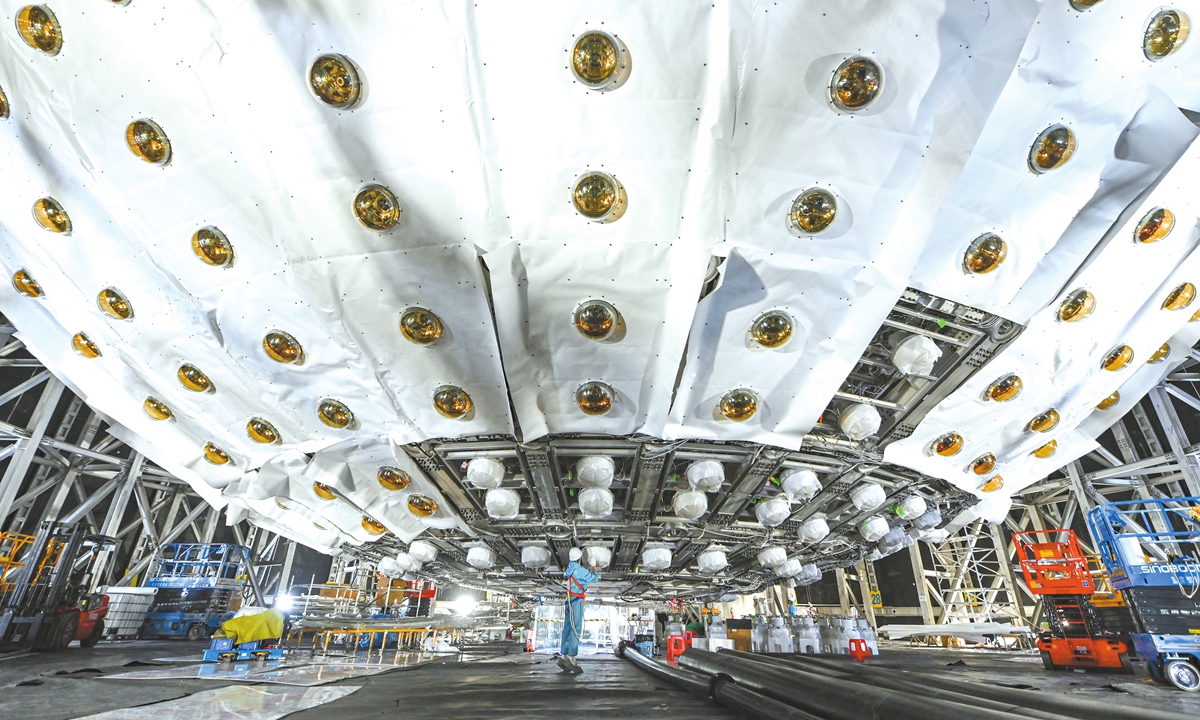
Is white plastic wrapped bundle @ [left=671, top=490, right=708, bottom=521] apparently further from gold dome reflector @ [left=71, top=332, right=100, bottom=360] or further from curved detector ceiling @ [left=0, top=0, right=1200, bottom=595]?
gold dome reflector @ [left=71, top=332, right=100, bottom=360]

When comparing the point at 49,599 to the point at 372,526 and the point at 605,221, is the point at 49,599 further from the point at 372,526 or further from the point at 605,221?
the point at 605,221

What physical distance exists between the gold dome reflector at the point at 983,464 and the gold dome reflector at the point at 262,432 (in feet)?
28.3

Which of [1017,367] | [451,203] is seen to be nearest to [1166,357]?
[1017,367]

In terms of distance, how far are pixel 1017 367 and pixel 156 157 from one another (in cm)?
782

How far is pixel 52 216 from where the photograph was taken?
4.44 meters

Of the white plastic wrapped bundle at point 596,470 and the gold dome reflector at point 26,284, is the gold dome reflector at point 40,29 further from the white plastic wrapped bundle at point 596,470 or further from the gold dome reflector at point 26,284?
the white plastic wrapped bundle at point 596,470

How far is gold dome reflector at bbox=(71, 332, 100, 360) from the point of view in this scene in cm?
576

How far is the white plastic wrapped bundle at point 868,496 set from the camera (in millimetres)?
6371

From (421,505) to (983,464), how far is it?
25.0 ft

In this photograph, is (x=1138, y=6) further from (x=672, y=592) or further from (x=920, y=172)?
(x=672, y=592)

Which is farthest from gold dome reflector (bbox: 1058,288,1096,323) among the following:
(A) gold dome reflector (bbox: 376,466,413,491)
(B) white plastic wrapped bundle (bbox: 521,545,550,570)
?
(B) white plastic wrapped bundle (bbox: 521,545,550,570)

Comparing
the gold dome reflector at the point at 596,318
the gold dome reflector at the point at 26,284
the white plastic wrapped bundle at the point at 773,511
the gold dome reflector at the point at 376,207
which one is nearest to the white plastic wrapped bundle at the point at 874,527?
the white plastic wrapped bundle at the point at 773,511

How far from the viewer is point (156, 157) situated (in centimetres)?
373

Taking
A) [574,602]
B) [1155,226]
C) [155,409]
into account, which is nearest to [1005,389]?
[1155,226]
